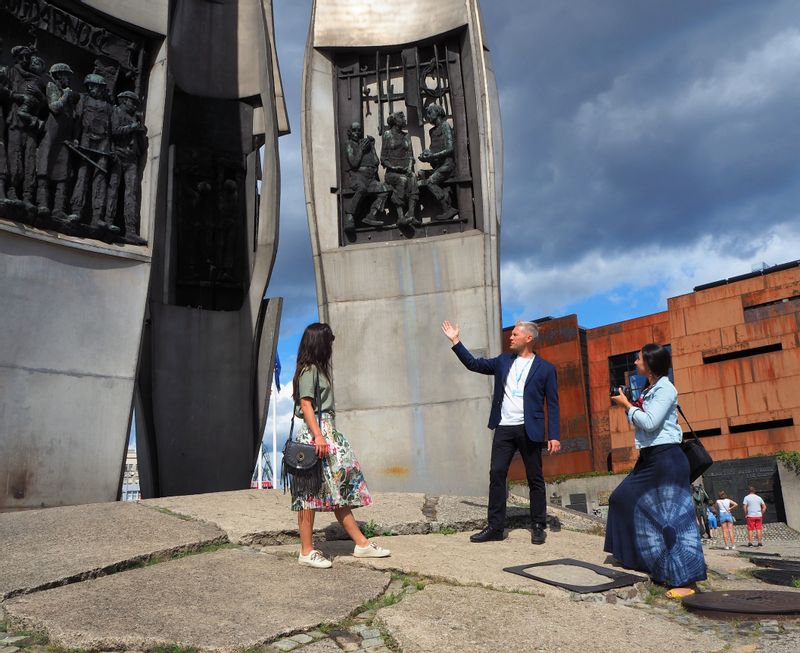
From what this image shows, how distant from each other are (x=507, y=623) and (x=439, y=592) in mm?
570

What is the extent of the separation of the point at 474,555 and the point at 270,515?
A: 6.53ft

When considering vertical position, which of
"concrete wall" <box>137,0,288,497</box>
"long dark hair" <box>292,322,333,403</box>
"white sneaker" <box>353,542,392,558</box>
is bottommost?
"white sneaker" <box>353,542,392,558</box>

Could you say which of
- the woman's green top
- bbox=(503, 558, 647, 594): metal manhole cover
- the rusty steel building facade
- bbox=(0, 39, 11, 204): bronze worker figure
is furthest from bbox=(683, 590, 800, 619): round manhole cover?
the rusty steel building facade

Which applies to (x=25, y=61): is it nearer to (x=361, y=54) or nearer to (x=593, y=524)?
(x=361, y=54)

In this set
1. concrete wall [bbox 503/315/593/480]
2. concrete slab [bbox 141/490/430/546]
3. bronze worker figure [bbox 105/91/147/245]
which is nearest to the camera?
concrete slab [bbox 141/490/430/546]

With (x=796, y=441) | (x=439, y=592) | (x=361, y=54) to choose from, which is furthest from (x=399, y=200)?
(x=796, y=441)

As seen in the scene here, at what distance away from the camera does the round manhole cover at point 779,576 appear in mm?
4977

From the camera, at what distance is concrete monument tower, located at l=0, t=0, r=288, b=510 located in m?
8.07

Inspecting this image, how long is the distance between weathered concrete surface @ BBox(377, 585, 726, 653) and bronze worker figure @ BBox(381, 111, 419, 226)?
6972 mm

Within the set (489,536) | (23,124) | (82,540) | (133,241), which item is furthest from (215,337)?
(489,536)

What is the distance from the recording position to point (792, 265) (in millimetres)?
35656

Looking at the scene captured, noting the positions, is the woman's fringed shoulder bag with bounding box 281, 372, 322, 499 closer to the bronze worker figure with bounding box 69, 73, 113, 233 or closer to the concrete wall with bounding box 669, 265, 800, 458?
the bronze worker figure with bounding box 69, 73, 113, 233

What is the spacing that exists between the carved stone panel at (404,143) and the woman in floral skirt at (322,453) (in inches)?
226

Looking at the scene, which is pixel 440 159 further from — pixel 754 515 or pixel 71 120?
pixel 754 515
